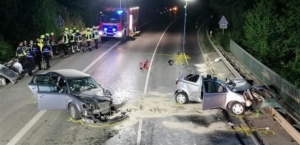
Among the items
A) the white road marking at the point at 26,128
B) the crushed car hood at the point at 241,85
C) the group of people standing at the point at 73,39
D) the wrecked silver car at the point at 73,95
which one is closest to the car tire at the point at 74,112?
the wrecked silver car at the point at 73,95

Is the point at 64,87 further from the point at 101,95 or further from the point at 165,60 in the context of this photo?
the point at 165,60

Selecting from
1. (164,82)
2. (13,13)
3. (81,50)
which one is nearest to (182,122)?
(164,82)

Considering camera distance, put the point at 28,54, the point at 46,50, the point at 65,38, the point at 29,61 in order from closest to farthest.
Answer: the point at 29,61 < the point at 28,54 < the point at 46,50 < the point at 65,38

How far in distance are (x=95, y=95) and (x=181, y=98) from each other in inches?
144

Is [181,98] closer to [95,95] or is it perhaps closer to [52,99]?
[95,95]

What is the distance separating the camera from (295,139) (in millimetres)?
11430

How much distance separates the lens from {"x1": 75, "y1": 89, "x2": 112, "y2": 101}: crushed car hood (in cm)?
1316

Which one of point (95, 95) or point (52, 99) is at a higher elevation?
point (95, 95)

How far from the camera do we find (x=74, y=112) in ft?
43.0

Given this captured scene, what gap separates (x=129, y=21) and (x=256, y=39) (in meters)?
13.8

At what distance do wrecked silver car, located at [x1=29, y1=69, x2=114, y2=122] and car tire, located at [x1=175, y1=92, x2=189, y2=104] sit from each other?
2.81 metres

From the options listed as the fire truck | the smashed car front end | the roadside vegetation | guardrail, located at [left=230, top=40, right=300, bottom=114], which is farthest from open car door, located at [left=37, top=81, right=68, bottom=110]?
the fire truck

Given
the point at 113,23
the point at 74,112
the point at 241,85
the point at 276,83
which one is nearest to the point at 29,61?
the point at 74,112

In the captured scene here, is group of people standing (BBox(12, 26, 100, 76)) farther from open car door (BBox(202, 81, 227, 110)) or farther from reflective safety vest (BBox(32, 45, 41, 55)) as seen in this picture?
open car door (BBox(202, 81, 227, 110))
